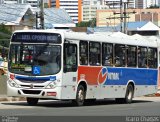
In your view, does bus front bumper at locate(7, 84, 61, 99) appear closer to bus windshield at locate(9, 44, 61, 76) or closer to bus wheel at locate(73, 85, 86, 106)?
bus windshield at locate(9, 44, 61, 76)

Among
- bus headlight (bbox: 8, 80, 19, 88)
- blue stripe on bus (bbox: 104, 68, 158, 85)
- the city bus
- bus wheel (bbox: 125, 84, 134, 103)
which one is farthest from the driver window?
bus wheel (bbox: 125, 84, 134, 103)

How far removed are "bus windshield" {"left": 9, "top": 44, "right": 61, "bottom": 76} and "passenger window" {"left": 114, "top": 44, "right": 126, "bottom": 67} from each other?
5.00 meters

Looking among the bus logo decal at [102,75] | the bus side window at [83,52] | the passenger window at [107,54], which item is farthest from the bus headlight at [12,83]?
the passenger window at [107,54]

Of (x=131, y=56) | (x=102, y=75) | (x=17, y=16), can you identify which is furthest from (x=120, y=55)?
(x=17, y=16)

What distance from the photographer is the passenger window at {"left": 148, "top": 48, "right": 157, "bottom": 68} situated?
3200 cm

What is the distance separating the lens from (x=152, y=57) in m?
32.2

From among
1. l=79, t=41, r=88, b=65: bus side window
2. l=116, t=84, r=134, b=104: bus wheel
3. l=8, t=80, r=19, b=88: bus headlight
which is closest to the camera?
l=8, t=80, r=19, b=88: bus headlight

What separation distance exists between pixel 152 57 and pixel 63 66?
9.24 metres

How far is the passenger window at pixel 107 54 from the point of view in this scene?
27.3 metres

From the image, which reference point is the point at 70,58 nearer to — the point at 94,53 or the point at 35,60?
the point at 35,60

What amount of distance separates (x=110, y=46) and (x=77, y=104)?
3.84m

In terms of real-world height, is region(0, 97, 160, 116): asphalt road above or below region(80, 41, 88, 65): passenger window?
below

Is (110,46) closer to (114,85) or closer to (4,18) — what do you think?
(114,85)

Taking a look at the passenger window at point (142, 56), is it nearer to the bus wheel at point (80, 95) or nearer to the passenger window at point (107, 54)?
the passenger window at point (107, 54)
